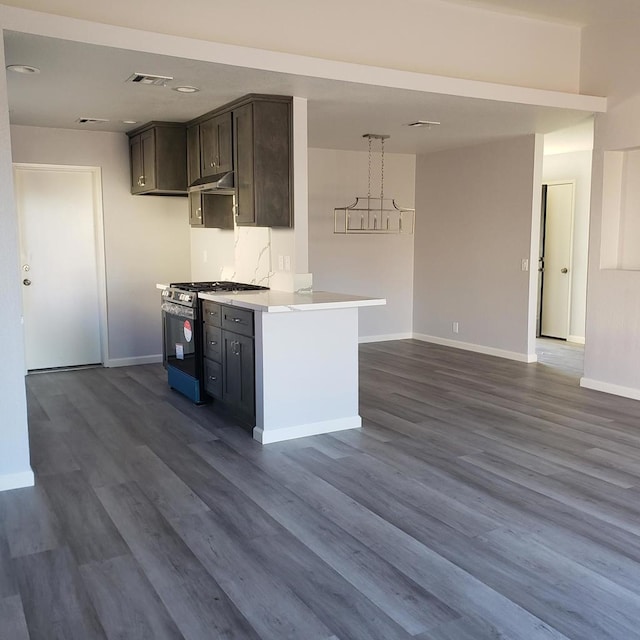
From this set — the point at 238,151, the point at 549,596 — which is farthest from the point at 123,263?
the point at 549,596

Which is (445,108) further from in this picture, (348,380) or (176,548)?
(176,548)

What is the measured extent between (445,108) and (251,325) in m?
2.56

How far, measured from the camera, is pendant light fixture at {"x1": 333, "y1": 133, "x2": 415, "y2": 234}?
8062 mm

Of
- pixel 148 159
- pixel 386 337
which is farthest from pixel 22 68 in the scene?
pixel 386 337

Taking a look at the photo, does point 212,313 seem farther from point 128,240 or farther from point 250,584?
point 250,584

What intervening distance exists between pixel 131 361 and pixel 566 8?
17.4 ft

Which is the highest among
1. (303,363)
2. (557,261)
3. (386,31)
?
(386,31)

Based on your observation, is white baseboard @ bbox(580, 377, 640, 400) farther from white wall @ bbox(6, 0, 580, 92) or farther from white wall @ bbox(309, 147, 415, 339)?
white wall @ bbox(309, 147, 415, 339)

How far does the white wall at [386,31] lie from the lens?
400 centimetres

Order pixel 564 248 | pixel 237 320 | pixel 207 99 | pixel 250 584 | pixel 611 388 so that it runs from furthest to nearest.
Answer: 1. pixel 564 248
2. pixel 611 388
3. pixel 207 99
4. pixel 237 320
5. pixel 250 584

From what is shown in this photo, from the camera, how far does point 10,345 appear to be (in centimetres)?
349

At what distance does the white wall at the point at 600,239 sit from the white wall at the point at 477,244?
3.84 ft

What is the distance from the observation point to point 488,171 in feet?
24.6

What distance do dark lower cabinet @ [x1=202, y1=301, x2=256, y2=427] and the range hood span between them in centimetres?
96
